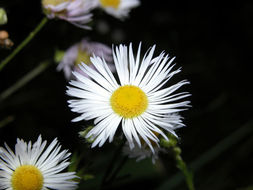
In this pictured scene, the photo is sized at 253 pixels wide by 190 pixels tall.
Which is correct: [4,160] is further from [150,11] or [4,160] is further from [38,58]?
[150,11]

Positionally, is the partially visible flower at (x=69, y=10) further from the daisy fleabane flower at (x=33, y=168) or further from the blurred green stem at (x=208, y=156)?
the blurred green stem at (x=208, y=156)

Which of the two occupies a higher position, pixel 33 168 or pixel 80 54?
pixel 80 54

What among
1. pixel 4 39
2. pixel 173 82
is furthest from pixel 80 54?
pixel 173 82

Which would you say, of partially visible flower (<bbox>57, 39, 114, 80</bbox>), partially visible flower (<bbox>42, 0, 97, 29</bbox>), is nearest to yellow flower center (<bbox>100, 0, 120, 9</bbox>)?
partially visible flower (<bbox>57, 39, 114, 80</bbox>)

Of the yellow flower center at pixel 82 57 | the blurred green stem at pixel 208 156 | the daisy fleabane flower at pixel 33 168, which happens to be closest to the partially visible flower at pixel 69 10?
the yellow flower center at pixel 82 57

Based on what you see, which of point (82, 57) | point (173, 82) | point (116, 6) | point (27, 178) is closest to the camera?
point (27, 178)

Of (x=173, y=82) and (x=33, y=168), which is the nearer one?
(x=33, y=168)

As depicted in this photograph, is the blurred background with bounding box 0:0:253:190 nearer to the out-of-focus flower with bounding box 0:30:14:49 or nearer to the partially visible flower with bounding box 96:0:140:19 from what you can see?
the partially visible flower with bounding box 96:0:140:19

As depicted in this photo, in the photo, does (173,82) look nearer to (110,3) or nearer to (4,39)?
(110,3)
